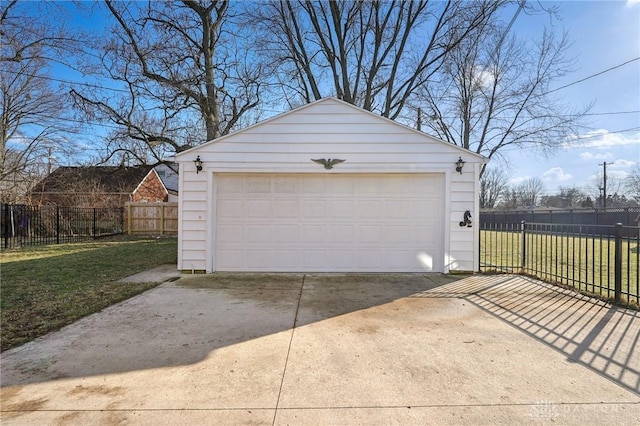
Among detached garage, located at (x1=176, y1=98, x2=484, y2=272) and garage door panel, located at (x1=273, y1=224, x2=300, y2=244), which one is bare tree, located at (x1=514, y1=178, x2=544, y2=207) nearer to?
detached garage, located at (x1=176, y1=98, x2=484, y2=272)

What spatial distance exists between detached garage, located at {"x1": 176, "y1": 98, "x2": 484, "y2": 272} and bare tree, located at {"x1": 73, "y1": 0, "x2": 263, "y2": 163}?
26.4 ft

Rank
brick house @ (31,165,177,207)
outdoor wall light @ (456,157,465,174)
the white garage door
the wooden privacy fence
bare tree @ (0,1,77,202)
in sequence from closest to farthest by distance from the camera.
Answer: outdoor wall light @ (456,157,465,174) < the white garage door < bare tree @ (0,1,77,202) < the wooden privacy fence < brick house @ (31,165,177,207)

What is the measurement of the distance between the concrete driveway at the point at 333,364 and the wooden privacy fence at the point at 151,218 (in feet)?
42.4

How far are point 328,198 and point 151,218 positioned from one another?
13.2m

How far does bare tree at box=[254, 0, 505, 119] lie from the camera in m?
13.6

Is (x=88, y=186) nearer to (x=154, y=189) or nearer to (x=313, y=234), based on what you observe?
(x=154, y=189)

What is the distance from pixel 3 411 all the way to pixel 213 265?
4648mm

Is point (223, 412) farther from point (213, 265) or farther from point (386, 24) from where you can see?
point (386, 24)

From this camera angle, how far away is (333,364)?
9.30 feet

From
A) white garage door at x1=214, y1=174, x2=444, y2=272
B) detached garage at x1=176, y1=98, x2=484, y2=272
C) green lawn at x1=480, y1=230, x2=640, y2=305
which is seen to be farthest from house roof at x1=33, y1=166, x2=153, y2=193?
green lawn at x1=480, y1=230, x2=640, y2=305

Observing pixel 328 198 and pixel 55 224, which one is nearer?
pixel 328 198

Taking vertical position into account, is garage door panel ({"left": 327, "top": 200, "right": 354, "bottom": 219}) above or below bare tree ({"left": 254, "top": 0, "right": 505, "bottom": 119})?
below

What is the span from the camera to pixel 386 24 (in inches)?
551

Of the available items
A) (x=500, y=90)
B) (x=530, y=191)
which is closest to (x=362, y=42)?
(x=500, y=90)
